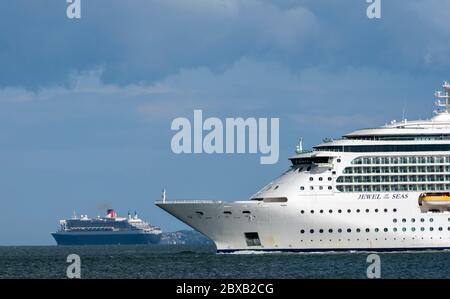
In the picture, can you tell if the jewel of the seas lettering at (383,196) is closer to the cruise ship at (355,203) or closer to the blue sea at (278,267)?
the cruise ship at (355,203)

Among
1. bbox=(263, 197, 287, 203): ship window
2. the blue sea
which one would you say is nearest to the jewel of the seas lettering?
the blue sea

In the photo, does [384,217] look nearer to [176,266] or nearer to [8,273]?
[176,266]

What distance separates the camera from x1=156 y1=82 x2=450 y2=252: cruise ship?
2601 inches

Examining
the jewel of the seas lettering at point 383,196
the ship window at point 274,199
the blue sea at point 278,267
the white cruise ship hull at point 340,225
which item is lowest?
the blue sea at point 278,267

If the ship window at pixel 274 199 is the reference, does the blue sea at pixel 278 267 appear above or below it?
below

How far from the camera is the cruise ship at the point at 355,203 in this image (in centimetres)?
6606

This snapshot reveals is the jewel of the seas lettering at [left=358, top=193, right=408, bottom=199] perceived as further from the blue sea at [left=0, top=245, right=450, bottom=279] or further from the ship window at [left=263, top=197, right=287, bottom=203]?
the ship window at [left=263, top=197, right=287, bottom=203]

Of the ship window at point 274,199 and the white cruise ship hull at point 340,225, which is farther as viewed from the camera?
the ship window at point 274,199

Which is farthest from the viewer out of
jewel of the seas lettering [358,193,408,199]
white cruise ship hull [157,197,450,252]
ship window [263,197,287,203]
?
ship window [263,197,287,203]

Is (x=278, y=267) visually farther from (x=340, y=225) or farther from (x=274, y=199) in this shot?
(x=274, y=199)

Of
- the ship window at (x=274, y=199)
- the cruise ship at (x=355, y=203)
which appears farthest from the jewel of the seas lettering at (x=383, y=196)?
the ship window at (x=274, y=199)

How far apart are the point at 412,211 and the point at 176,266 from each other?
15187 millimetres
